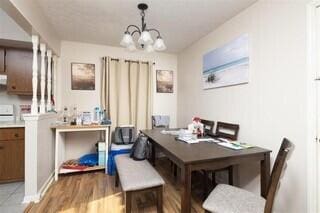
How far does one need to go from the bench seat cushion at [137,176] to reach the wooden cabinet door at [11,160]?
1629 millimetres

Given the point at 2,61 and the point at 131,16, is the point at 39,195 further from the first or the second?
the point at 131,16

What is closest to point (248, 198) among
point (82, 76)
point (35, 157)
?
point (35, 157)

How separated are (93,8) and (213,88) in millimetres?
1980

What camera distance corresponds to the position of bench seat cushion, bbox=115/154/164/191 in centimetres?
151

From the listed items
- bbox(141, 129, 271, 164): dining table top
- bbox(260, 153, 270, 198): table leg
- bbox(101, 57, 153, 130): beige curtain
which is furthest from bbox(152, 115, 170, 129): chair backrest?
bbox(260, 153, 270, 198): table leg

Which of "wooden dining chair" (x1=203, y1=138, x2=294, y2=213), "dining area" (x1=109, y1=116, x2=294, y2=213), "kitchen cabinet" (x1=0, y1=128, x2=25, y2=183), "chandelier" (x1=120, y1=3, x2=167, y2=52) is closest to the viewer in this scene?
"wooden dining chair" (x1=203, y1=138, x2=294, y2=213)

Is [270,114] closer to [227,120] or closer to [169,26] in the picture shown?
[227,120]

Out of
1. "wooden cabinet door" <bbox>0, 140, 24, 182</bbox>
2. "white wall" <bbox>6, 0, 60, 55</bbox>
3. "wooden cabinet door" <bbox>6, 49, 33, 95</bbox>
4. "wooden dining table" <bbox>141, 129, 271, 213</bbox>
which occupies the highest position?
"white wall" <bbox>6, 0, 60, 55</bbox>

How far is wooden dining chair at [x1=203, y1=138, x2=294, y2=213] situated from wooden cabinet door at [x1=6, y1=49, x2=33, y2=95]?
10.0 feet

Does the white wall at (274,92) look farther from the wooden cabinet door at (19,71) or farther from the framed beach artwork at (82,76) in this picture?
the wooden cabinet door at (19,71)

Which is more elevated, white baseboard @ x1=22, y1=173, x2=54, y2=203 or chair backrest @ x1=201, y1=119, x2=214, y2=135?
chair backrest @ x1=201, y1=119, x2=214, y2=135

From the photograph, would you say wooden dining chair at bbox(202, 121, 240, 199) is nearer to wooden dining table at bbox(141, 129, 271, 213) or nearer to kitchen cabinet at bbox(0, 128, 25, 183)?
wooden dining table at bbox(141, 129, 271, 213)

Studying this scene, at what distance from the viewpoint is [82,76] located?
10.5 feet

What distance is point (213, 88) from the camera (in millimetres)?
2615
